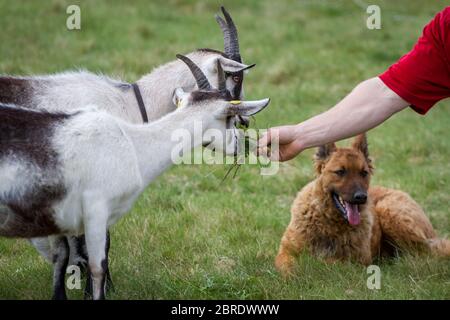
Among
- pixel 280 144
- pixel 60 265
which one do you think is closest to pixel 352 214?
pixel 280 144

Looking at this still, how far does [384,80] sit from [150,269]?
7.38ft

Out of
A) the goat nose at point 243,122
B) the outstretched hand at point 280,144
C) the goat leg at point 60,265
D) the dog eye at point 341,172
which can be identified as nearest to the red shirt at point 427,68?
the outstretched hand at point 280,144

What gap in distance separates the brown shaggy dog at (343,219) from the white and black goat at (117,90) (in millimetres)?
1113

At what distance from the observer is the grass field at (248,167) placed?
5848 millimetres

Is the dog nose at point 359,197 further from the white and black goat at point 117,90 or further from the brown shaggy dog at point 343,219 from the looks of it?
the white and black goat at point 117,90

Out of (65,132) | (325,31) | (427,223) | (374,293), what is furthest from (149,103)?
(325,31)

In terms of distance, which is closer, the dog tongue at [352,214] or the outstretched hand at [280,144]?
the outstretched hand at [280,144]

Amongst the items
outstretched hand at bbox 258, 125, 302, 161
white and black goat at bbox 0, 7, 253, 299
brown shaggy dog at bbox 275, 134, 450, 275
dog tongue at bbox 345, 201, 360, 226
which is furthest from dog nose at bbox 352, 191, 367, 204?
white and black goat at bbox 0, 7, 253, 299

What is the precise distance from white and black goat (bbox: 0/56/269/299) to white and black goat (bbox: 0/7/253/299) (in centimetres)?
77

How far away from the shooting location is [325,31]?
14.4 meters

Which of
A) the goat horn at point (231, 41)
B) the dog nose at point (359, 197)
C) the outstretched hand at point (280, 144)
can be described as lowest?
the dog nose at point (359, 197)

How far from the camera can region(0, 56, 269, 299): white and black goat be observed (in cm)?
470

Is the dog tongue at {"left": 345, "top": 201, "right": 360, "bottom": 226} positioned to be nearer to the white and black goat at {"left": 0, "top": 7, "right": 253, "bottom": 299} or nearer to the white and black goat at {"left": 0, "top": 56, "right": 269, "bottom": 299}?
the white and black goat at {"left": 0, "top": 7, "right": 253, "bottom": 299}

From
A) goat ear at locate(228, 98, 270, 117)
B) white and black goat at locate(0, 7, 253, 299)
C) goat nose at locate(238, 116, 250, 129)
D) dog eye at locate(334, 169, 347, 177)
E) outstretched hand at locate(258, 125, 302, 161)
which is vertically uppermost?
white and black goat at locate(0, 7, 253, 299)
